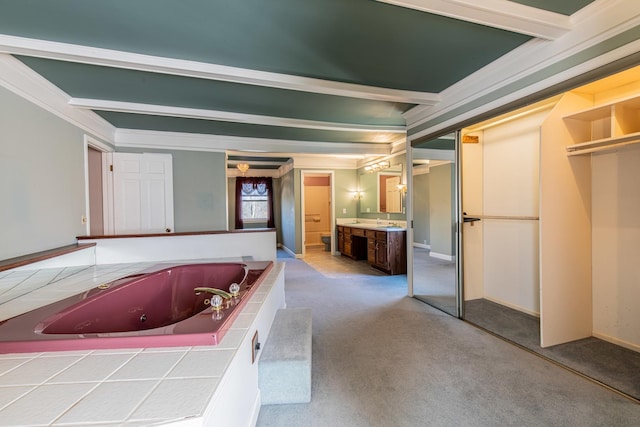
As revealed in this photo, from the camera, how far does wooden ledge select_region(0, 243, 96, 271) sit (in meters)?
1.77

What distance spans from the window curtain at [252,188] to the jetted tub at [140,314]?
526 centimetres

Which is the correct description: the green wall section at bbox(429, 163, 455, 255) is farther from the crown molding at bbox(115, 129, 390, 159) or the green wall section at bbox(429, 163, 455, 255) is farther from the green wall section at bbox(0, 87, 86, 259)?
the green wall section at bbox(0, 87, 86, 259)

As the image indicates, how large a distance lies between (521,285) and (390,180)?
109 inches

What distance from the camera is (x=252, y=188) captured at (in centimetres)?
782

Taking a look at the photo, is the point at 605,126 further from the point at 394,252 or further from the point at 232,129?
the point at 232,129

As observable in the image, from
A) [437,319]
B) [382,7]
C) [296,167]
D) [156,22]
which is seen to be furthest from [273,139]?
[437,319]

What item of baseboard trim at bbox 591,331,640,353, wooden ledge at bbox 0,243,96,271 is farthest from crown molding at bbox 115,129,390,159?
baseboard trim at bbox 591,331,640,353

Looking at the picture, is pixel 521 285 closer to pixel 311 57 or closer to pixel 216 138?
pixel 311 57

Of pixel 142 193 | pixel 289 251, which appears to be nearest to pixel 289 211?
pixel 289 251

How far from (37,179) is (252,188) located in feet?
18.6

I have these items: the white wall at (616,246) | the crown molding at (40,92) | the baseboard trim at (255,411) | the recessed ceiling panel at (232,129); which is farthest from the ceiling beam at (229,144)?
the baseboard trim at (255,411)

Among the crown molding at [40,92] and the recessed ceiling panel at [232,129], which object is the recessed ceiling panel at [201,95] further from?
the recessed ceiling panel at [232,129]

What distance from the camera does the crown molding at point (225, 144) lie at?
12.5ft

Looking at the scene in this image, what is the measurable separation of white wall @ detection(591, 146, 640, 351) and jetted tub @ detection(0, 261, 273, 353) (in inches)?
112
